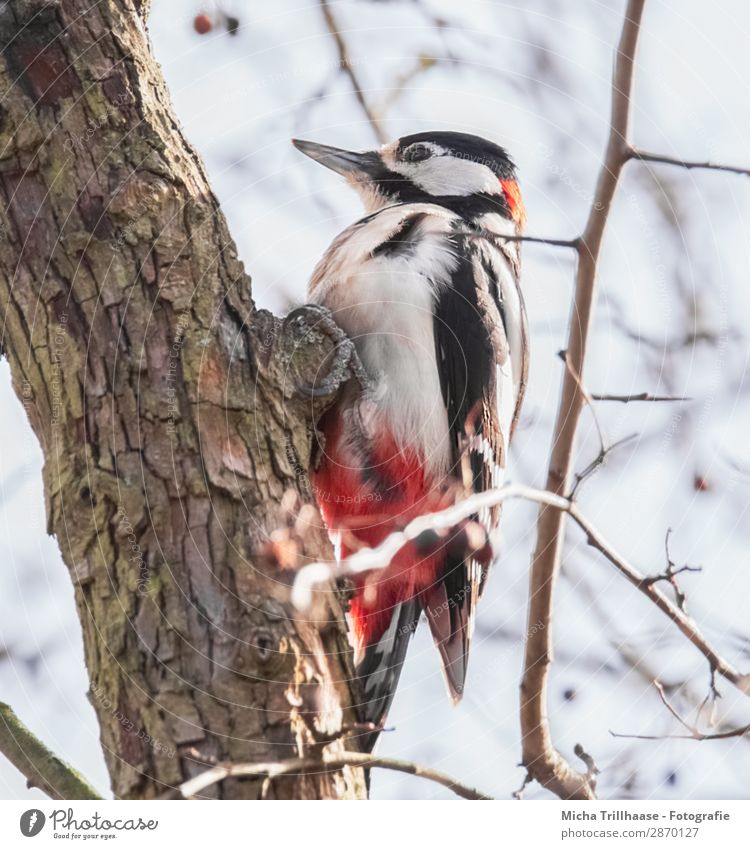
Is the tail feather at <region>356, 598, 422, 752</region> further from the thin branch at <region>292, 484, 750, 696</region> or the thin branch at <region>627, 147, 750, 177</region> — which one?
the thin branch at <region>627, 147, 750, 177</region>

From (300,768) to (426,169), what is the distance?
181 centimetres

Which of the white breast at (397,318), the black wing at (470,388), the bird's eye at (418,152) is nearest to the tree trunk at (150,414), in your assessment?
the white breast at (397,318)

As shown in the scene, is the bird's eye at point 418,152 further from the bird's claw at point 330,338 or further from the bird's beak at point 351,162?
the bird's claw at point 330,338

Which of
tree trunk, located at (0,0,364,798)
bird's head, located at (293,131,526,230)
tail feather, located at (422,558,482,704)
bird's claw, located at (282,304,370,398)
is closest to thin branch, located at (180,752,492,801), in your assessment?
tree trunk, located at (0,0,364,798)

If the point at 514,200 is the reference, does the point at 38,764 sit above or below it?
below

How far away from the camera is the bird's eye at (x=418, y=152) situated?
8.93ft

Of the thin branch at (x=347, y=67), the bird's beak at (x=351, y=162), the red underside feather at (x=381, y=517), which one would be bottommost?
the red underside feather at (x=381, y=517)

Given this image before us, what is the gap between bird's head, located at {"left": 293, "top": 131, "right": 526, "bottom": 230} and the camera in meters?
2.71

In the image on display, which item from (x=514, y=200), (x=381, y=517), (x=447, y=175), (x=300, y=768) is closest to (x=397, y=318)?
(x=381, y=517)

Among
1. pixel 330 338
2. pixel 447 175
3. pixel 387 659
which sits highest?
pixel 447 175

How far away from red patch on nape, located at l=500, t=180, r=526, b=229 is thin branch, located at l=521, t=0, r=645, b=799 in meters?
0.84

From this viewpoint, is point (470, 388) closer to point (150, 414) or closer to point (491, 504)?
point (491, 504)

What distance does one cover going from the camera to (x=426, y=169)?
8.96 ft

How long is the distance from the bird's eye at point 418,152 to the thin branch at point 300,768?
1759 millimetres
